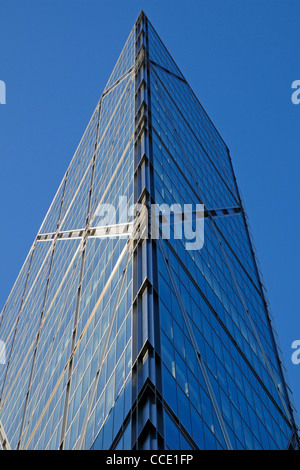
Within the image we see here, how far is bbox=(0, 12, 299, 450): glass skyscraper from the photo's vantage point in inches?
1158

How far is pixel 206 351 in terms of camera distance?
115 ft

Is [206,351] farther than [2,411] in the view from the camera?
No

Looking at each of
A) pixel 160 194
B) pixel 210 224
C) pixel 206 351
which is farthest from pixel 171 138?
pixel 206 351

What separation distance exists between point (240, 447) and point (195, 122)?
4033 centimetres

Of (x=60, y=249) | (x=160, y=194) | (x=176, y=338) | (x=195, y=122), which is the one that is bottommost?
(x=176, y=338)

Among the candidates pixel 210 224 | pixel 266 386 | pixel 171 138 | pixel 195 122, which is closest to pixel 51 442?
pixel 266 386

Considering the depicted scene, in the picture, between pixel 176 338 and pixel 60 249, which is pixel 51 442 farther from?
pixel 60 249

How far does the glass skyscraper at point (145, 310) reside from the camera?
29.4 meters

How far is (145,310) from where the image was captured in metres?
30.6
